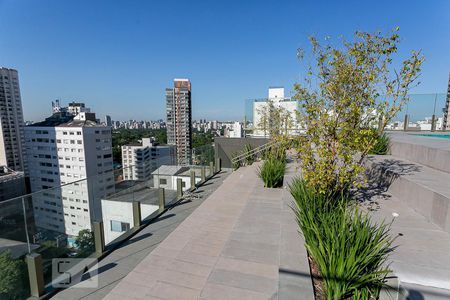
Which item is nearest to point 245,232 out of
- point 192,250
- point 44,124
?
point 192,250

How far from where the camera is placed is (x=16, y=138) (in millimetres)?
35812

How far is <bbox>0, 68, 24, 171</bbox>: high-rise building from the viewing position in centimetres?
3347

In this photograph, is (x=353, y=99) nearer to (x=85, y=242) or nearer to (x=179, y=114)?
(x=85, y=242)

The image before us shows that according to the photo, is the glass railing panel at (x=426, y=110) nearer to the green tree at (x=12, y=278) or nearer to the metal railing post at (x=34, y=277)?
the metal railing post at (x=34, y=277)

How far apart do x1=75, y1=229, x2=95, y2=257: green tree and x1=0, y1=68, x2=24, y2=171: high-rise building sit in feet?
142

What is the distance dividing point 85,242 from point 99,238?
19cm

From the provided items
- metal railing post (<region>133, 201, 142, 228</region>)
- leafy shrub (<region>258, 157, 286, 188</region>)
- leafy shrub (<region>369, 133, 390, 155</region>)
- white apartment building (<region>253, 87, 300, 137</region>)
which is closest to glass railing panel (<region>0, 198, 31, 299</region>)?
metal railing post (<region>133, 201, 142, 228</region>)

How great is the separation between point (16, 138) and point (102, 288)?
46956 mm

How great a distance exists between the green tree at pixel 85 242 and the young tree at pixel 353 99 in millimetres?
3341

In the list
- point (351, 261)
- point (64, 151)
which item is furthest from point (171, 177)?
point (64, 151)

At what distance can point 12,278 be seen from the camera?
232 centimetres

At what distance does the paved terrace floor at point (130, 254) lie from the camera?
8.25ft

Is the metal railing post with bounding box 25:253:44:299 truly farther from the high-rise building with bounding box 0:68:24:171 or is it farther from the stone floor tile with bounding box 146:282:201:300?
the high-rise building with bounding box 0:68:24:171

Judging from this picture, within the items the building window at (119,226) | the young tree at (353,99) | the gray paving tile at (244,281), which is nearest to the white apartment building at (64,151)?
the building window at (119,226)
